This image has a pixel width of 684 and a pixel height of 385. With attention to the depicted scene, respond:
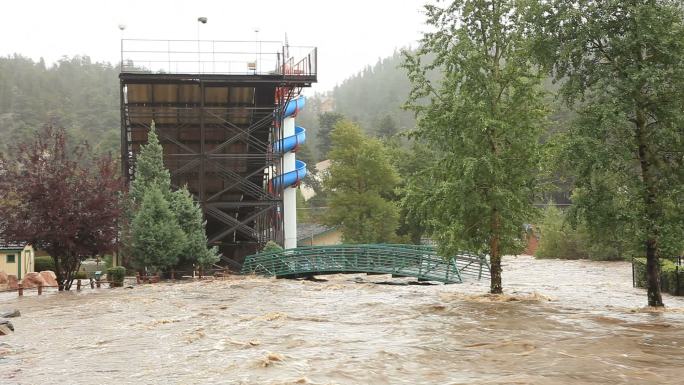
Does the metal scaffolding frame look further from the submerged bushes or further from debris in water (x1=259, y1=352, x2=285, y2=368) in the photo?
debris in water (x1=259, y1=352, x2=285, y2=368)

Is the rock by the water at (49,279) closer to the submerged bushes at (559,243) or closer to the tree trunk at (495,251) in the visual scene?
the tree trunk at (495,251)

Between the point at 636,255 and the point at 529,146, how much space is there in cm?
459

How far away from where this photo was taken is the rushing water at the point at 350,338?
38.8 ft

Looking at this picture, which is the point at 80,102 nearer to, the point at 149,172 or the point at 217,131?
the point at 217,131

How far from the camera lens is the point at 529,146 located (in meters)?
21.0

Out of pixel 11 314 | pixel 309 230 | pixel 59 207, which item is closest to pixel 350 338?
pixel 11 314

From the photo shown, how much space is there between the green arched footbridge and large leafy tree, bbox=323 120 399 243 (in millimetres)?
14836

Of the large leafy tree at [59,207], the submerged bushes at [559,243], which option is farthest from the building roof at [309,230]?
the large leafy tree at [59,207]

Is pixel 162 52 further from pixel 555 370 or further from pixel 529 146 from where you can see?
pixel 555 370

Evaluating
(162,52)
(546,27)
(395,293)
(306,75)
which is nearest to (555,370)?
(546,27)

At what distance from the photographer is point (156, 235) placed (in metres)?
33.5

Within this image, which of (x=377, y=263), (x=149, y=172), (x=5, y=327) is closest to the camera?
(x=5, y=327)

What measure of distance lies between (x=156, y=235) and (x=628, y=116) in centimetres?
2307

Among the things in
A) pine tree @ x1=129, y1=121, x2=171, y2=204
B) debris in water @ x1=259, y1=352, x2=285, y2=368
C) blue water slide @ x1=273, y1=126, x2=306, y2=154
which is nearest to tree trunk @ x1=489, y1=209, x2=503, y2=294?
debris in water @ x1=259, y1=352, x2=285, y2=368
